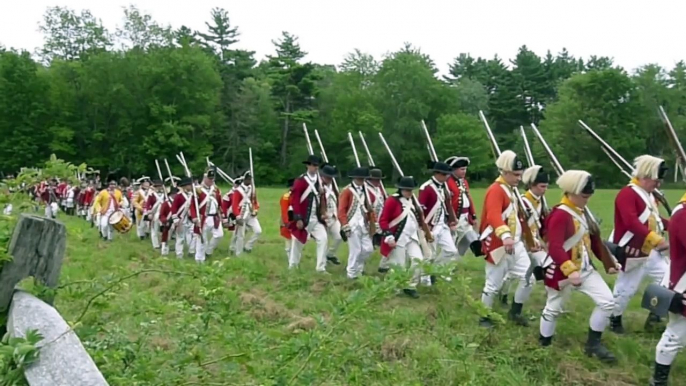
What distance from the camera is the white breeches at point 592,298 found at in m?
6.13

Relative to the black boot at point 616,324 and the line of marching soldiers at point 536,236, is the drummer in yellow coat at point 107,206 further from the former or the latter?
the black boot at point 616,324

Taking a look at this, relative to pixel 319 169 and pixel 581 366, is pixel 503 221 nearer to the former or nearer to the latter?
pixel 581 366

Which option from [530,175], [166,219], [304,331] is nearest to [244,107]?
[166,219]

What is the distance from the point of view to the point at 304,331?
272 cm

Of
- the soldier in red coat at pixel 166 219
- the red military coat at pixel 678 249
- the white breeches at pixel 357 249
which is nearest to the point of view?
the red military coat at pixel 678 249

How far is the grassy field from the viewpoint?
2617mm

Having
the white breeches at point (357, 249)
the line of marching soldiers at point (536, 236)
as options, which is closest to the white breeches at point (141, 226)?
the line of marching soldiers at point (536, 236)

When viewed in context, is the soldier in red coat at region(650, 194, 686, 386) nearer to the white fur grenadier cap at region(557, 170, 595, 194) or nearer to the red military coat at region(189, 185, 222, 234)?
the white fur grenadier cap at region(557, 170, 595, 194)

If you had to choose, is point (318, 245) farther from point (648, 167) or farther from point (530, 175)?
point (648, 167)

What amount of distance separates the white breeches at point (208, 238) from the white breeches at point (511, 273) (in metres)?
6.94

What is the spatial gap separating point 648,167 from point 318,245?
5.69m

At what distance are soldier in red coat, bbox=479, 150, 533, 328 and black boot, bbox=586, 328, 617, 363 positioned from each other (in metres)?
1.10

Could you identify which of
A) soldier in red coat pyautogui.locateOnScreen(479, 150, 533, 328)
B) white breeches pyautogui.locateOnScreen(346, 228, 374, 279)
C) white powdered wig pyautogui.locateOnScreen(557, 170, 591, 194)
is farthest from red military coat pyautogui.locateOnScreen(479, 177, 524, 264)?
white breeches pyautogui.locateOnScreen(346, 228, 374, 279)

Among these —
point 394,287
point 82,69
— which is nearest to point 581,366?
point 394,287
